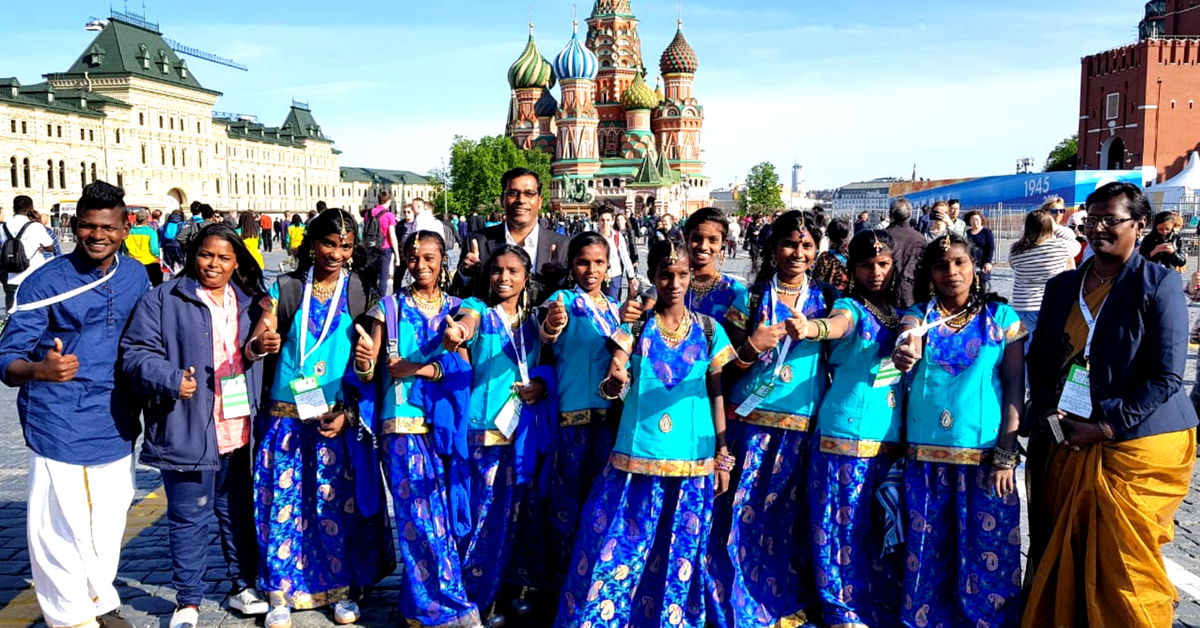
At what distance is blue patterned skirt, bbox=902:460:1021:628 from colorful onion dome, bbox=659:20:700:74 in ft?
230

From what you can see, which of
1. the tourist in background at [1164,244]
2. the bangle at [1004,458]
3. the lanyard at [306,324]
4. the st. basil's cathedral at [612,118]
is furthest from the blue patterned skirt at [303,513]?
the st. basil's cathedral at [612,118]

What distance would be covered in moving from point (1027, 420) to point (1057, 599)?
668mm

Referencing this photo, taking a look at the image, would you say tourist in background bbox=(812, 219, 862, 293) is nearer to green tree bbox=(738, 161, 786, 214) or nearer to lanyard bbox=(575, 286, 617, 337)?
lanyard bbox=(575, 286, 617, 337)

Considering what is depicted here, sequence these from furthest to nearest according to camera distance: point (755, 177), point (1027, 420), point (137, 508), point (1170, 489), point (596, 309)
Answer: point (755, 177)
point (137, 508)
point (596, 309)
point (1027, 420)
point (1170, 489)

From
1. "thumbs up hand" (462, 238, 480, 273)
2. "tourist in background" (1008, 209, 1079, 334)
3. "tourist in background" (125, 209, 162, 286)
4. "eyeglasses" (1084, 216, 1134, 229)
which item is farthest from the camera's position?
"tourist in background" (125, 209, 162, 286)

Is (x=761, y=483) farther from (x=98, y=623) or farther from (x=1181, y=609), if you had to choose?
(x=98, y=623)

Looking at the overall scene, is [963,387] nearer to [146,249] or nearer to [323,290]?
[323,290]

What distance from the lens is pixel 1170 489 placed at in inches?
123

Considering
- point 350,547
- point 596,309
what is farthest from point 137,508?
point 596,309

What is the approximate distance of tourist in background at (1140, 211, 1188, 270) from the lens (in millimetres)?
6098

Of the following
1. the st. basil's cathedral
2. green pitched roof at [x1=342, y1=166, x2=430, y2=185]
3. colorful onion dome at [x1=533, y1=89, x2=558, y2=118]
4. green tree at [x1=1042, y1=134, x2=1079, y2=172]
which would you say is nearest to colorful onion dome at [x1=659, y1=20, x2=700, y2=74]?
the st. basil's cathedral

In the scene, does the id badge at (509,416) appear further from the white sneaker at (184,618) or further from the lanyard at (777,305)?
the white sneaker at (184,618)

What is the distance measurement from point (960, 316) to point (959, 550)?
91 centimetres

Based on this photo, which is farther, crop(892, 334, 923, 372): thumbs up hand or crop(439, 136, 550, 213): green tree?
crop(439, 136, 550, 213): green tree
